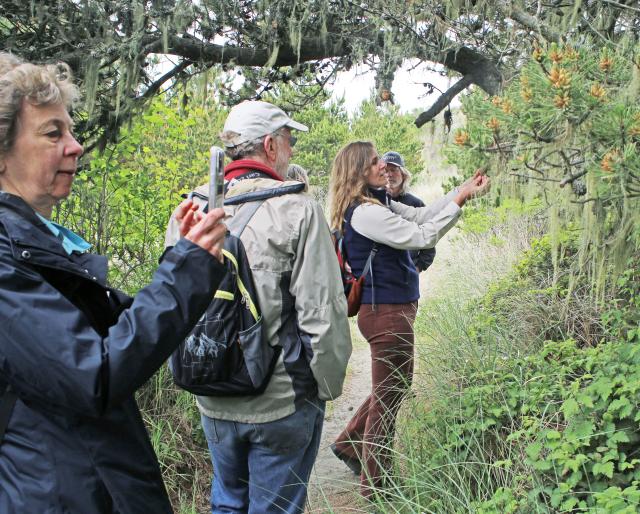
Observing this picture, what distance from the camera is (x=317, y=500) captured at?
3.92 meters

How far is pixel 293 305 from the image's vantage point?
2.72 m

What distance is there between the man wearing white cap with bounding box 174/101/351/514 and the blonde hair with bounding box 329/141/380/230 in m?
1.50

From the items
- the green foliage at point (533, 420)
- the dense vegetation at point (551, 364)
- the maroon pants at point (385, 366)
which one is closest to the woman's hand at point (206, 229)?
the dense vegetation at point (551, 364)

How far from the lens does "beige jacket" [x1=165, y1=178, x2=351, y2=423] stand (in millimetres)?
2646

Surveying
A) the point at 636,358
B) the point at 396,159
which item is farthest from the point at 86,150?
the point at 636,358

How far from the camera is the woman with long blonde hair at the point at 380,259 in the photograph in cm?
401

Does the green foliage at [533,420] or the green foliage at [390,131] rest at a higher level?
the green foliage at [533,420]

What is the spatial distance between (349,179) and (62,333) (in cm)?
297

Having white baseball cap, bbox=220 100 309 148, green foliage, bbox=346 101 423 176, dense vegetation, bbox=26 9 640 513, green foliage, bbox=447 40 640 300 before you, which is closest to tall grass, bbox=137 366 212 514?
dense vegetation, bbox=26 9 640 513

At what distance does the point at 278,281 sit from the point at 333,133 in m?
21.5

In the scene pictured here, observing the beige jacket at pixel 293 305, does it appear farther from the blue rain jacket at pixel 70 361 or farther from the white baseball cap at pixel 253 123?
the blue rain jacket at pixel 70 361

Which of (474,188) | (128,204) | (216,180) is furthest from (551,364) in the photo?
(128,204)

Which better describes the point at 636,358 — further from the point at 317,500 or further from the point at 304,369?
the point at 317,500

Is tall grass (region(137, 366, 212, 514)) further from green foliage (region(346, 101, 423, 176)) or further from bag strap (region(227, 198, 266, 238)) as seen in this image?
green foliage (region(346, 101, 423, 176))
